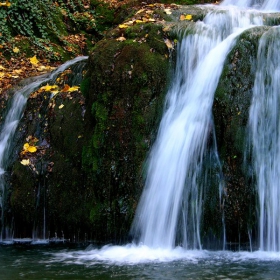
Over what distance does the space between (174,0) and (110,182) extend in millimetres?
6446

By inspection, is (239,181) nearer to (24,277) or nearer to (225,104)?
(225,104)

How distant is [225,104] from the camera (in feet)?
16.8

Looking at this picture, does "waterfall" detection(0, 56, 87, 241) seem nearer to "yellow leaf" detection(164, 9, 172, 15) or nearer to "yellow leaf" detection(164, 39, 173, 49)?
"yellow leaf" detection(164, 9, 172, 15)

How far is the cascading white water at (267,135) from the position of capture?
4703 mm

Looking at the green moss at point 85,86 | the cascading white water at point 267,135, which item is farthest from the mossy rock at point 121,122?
the cascading white water at point 267,135

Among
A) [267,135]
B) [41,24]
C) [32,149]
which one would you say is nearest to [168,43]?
[267,135]

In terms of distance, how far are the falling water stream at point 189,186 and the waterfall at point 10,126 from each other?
1.00 meters

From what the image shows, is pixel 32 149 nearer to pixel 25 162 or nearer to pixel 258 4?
pixel 25 162

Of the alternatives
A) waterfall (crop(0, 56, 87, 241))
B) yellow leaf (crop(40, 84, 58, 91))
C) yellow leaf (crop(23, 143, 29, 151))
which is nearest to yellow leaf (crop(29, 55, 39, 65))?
waterfall (crop(0, 56, 87, 241))

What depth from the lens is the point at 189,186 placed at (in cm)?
501

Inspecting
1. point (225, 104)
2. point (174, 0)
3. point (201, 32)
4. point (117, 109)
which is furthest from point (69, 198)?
point (174, 0)

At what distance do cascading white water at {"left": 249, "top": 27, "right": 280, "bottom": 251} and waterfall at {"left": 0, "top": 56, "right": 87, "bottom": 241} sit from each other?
11.0ft

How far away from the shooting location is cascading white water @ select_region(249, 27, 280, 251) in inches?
185

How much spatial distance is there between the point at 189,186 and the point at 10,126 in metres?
3.28
